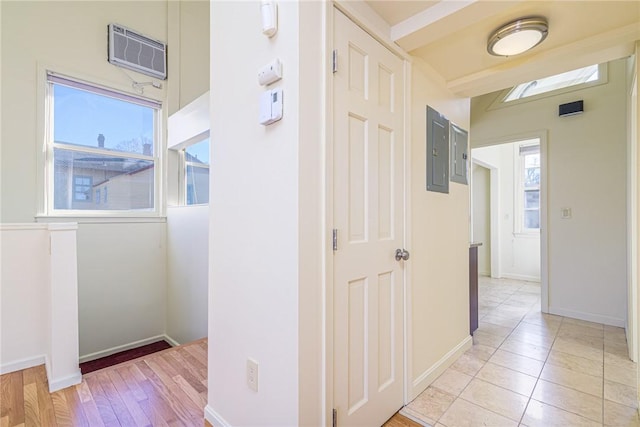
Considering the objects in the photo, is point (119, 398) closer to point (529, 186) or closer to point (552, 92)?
point (552, 92)

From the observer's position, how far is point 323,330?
1.19m

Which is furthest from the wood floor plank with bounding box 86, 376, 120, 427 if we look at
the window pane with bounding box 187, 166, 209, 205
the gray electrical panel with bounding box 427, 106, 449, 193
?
the gray electrical panel with bounding box 427, 106, 449, 193

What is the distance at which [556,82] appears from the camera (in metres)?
3.44

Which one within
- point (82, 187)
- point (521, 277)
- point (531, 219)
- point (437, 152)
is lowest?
point (521, 277)

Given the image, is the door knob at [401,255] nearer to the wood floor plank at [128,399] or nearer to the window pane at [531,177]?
the wood floor plank at [128,399]

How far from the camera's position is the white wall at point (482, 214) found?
5574 millimetres

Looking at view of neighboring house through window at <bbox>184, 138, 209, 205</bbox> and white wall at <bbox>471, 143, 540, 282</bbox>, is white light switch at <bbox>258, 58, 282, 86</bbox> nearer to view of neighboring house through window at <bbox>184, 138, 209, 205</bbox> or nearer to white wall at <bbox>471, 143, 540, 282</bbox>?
view of neighboring house through window at <bbox>184, 138, 209, 205</bbox>

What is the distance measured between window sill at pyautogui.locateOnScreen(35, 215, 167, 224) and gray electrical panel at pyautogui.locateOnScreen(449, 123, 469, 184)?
3.29 meters

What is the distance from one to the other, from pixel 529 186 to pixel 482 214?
0.89m

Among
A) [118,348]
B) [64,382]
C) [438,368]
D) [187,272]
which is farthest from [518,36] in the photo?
[118,348]

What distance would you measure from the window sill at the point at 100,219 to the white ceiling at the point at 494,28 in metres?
3.30

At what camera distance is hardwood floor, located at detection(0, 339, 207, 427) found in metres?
1.57

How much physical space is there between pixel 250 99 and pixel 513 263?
5.66m

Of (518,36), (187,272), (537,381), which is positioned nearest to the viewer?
(518,36)
